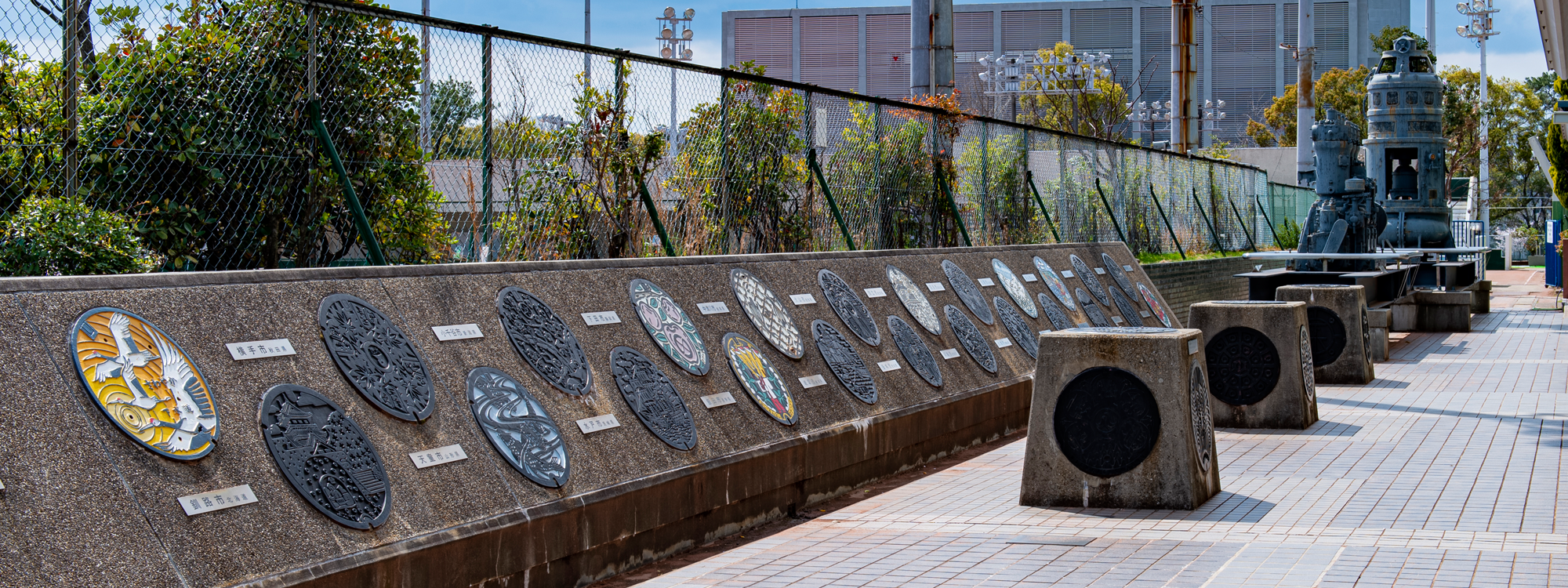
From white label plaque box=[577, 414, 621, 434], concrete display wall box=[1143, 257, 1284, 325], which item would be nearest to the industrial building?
concrete display wall box=[1143, 257, 1284, 325]

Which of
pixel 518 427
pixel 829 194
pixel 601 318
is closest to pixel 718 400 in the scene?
pixel 601 318

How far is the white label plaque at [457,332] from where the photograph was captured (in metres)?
5.98

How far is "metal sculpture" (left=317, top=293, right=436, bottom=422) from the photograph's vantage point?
17.7 feet

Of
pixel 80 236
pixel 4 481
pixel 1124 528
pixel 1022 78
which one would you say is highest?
pixel 1022 78

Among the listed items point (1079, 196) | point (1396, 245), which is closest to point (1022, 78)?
point (1396, 245)

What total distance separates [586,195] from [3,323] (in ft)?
16.4

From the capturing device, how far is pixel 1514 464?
879cm

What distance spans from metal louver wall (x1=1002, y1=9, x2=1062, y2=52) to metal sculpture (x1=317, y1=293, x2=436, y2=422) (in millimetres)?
89695

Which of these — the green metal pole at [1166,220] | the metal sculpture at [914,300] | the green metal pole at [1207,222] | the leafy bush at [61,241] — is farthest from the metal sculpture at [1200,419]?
the green metal pole at [1207,222]

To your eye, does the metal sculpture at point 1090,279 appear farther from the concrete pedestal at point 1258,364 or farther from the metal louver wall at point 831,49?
the metal louver wall at point 831,49

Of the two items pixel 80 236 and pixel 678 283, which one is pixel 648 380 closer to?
pixel 678 283

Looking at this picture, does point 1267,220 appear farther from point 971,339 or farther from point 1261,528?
point 1261,528

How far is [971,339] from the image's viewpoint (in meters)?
10.8

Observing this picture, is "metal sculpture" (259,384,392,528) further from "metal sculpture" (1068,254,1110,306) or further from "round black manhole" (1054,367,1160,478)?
"metal sculpture" (1068,254,1110,306)
